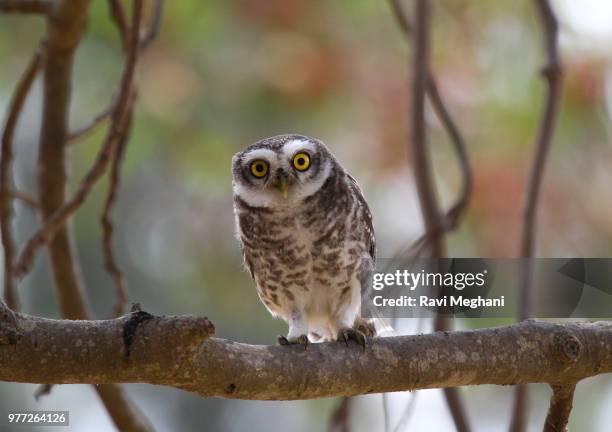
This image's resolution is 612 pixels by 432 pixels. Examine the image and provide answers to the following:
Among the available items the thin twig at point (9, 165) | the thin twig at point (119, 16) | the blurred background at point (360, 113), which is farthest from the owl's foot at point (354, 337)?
the blurred background at point (360, 113)

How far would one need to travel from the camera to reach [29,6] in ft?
11.0

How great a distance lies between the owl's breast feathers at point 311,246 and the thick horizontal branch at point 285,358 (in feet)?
2.51

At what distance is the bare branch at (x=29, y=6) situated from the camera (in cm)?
329

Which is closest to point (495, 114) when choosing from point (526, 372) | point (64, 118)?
point (64, 118)

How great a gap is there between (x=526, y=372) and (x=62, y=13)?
214 centimetres

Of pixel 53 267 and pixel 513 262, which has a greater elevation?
pixel 513 262

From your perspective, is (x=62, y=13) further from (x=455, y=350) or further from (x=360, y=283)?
(x=455, y=350)

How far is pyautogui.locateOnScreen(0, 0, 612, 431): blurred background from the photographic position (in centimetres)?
544

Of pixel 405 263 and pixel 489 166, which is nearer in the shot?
pixel 405 263

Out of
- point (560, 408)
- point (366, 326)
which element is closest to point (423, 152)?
point (366, 326)

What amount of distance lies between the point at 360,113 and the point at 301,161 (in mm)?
3221

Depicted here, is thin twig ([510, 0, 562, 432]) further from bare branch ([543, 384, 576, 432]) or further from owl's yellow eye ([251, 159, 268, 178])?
owl's yellow eye ([251, 159, 268, 178])

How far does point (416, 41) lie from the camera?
137 inches

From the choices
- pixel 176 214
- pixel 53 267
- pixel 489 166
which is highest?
pixel 176 214
